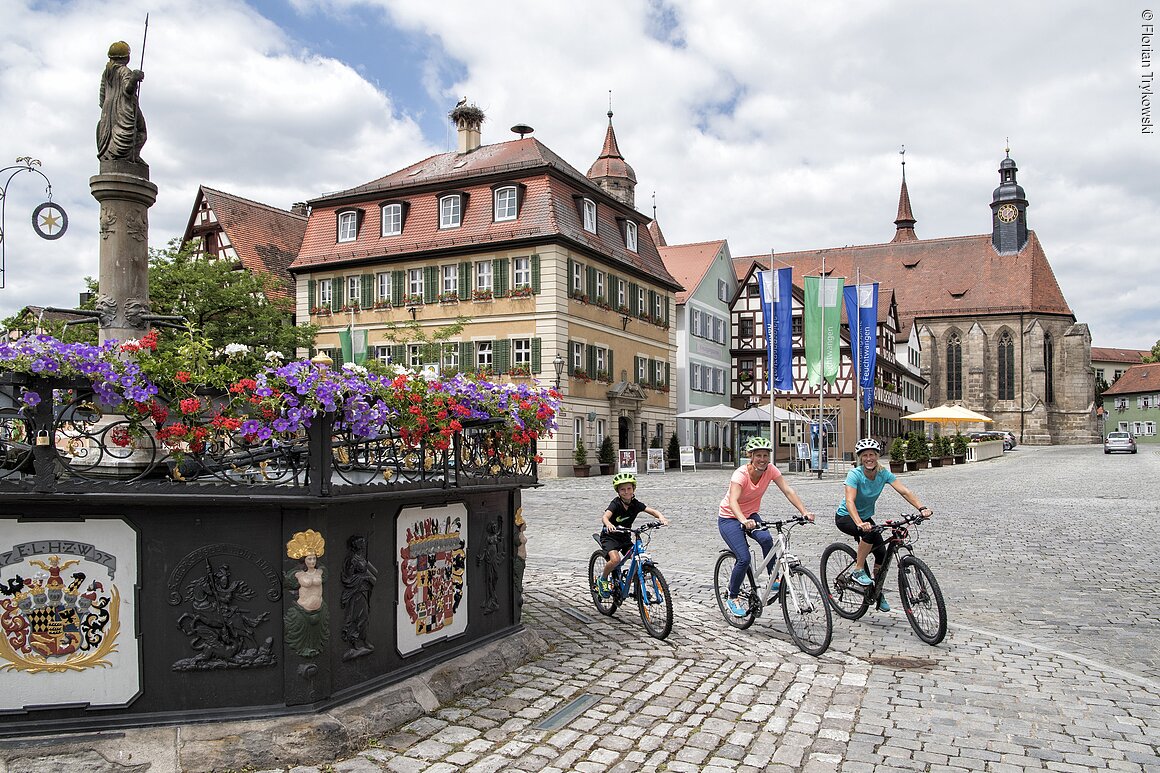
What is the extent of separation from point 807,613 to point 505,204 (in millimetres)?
30433

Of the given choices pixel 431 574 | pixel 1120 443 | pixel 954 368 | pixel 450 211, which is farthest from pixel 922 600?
pixel 954 368

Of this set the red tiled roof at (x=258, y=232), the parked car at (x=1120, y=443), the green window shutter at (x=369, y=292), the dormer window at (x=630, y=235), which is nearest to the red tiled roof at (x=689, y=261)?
the dormer window at (x=630, y=235)

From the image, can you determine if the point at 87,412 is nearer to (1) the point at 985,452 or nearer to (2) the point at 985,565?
(2) the point at 985,565

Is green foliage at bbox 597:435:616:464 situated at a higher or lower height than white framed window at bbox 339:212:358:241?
lower

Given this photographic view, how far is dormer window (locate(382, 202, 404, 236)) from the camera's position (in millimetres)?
38562

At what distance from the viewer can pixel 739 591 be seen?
8383 millimetres

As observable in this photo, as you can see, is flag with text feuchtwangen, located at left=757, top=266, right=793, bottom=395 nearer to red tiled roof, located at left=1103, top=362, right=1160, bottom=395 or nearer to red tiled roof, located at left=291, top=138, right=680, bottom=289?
red tiled roof, located at left=291, top=138, right=680, bottom=289

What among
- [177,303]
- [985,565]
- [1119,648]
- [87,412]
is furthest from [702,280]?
[87,412]

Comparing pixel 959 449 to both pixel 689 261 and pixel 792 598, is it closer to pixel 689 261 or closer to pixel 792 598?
pixel 689 261

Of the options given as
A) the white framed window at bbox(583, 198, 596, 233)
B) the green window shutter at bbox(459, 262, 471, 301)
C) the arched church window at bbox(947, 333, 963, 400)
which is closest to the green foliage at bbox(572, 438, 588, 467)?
the green window shutter at bbox(459, 262, 471, 301)

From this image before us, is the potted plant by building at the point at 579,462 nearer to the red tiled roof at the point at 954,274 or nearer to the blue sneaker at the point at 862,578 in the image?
the blue sneaker at the point at 862,578

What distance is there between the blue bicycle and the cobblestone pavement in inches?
6.2

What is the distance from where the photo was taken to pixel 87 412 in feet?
16.5

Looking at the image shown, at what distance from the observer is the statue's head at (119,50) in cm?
672
